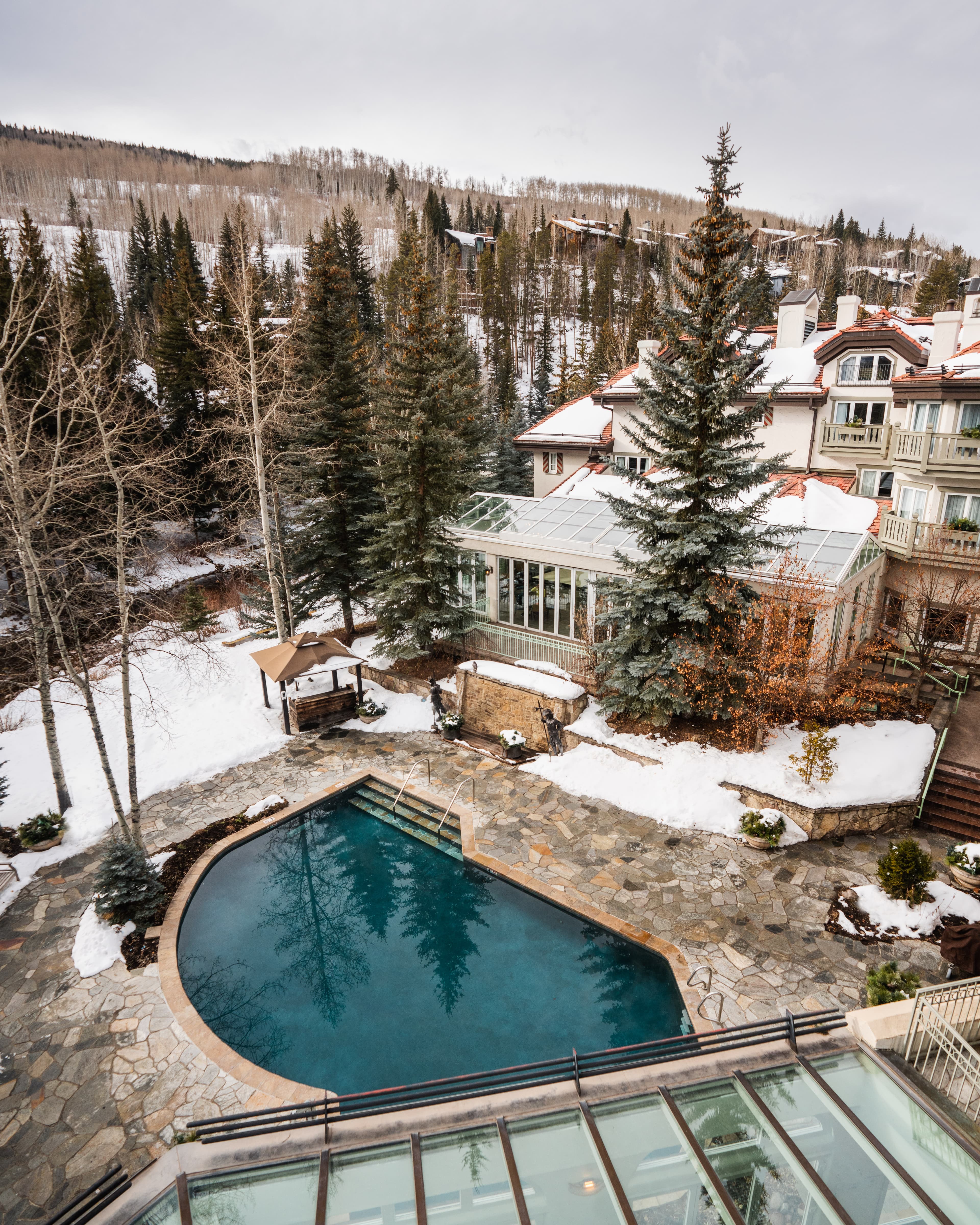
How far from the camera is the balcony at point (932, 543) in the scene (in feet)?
52.1

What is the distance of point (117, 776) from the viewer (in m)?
14.6

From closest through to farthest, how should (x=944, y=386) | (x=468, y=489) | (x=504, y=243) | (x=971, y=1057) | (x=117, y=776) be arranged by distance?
(x=971, y=1057) < (x=117, y=776) < (x=944, y=386) < (x=468, y=489) < (x=504, y=243)

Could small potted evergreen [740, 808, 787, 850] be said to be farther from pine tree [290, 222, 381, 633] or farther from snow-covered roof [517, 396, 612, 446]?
snow-covered roof [517, 396, 612, 446]

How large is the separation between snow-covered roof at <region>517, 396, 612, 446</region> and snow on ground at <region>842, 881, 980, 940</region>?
18.8 meters

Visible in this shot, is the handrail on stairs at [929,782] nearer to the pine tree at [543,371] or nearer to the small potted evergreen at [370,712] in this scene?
the small potted evergreen at [370,712]

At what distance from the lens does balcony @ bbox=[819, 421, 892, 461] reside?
1938cm

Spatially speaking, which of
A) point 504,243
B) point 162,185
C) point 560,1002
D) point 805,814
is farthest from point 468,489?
point 162,185

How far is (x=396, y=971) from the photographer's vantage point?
1012 centimetres

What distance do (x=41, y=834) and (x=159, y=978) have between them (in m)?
4.92

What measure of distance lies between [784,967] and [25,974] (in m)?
11.3

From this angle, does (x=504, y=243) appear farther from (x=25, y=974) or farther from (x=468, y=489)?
(x=25, y=974)

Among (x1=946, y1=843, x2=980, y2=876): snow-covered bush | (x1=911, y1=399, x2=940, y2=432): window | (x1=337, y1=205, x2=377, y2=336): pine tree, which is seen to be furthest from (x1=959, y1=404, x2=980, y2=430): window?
(x1=337, y1=205, x2=377, y2=336): pine tree

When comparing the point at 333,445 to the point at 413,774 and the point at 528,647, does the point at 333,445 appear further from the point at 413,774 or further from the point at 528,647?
the point at 413,774

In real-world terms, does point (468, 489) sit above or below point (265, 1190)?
above
